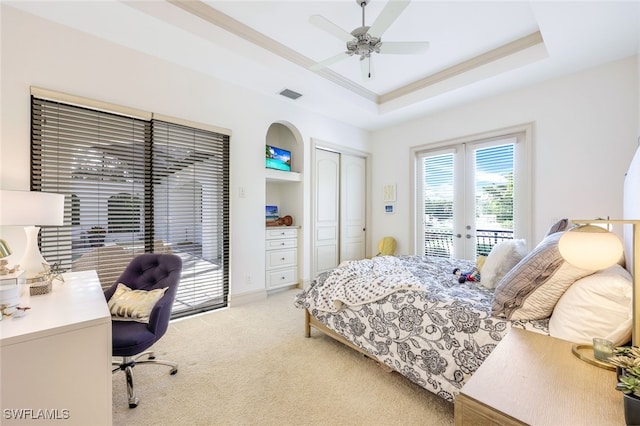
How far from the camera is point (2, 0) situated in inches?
83.1

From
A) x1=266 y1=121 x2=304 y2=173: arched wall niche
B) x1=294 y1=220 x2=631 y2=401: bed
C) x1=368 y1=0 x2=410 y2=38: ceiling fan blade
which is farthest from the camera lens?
x1=266 y1=121 x2=304 y2=173: arched wall niche

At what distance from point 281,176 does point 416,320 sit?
9.28ft

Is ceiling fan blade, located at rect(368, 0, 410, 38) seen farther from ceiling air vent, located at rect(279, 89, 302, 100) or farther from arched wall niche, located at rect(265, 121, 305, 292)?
arched wall niche, located at rect(265, 121, 305, 292)

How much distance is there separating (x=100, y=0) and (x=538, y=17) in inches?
139

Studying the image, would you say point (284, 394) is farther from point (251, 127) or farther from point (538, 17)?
point (538, 17)

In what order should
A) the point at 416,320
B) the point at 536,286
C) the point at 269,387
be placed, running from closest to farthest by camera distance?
the point at 536,286 → the point at 416,320 → the point at 269,387

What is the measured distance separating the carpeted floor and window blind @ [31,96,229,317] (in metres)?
0.89

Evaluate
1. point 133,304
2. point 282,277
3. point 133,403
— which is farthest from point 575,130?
point 133,403

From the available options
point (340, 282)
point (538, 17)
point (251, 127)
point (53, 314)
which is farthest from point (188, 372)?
point (538, 17)

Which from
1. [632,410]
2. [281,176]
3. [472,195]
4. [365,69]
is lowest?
[632,410]

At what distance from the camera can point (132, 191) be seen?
275 centimetres

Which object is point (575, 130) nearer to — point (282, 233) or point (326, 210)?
point (326, 210)

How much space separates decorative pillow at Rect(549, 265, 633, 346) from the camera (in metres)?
1.12

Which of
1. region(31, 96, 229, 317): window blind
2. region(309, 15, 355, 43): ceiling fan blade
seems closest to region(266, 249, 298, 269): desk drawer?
region(31, 96, 229, 317): window blind
